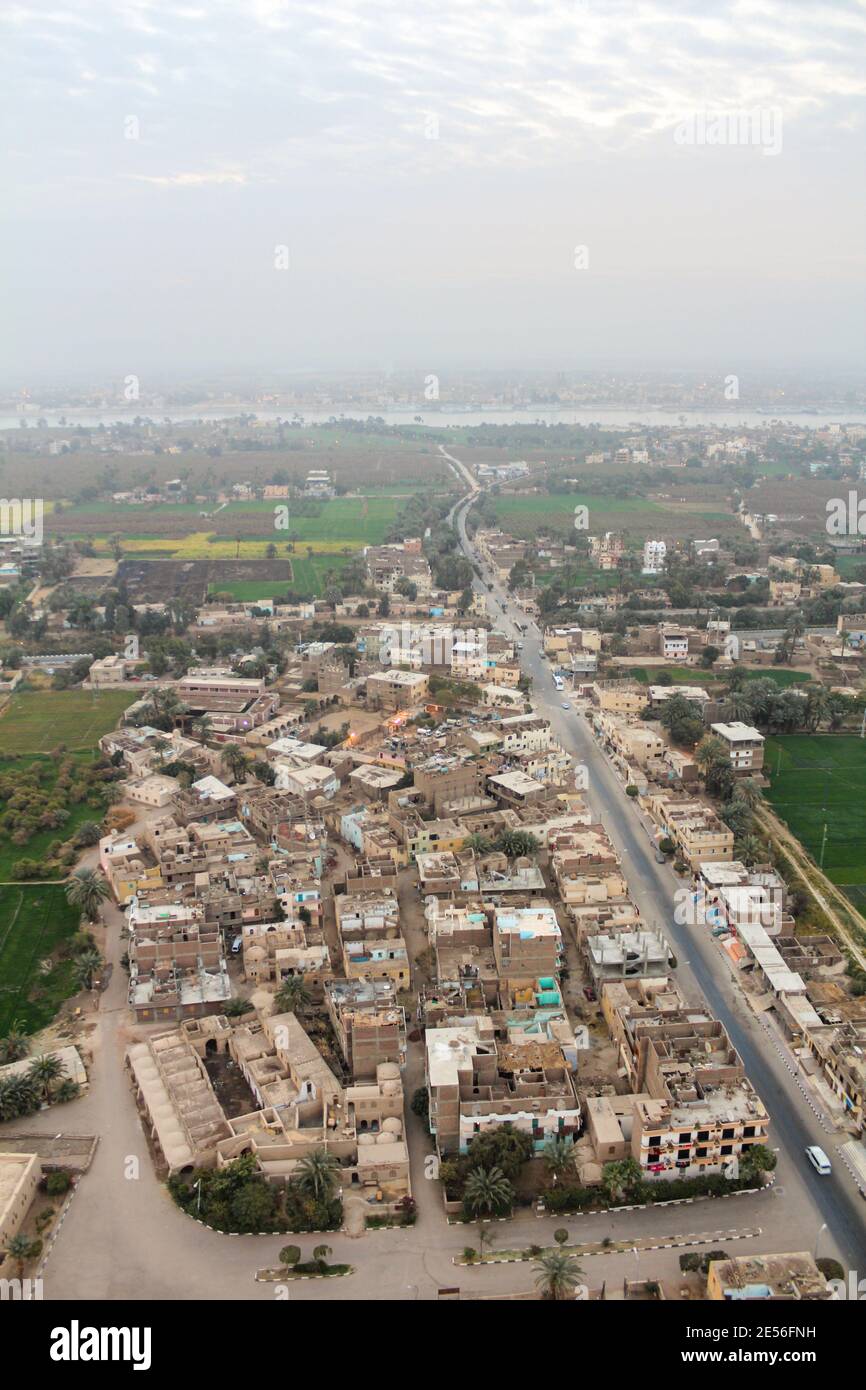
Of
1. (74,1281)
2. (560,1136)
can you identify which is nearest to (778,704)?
(560,1136)

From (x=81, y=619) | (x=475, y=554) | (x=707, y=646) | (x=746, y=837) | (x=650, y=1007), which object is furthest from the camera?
(x=475, y=554)

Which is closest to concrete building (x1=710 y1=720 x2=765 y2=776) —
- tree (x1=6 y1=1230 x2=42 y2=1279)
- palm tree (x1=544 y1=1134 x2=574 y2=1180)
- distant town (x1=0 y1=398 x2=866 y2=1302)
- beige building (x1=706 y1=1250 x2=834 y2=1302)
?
distant town (x1=0 y1=398 x2=866 y2=1302)

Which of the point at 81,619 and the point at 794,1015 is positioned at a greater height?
the point at 81,619

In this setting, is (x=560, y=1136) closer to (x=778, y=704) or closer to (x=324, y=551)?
(x=778, y=704)

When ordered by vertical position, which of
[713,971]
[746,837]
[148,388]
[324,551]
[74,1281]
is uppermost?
[148,388]

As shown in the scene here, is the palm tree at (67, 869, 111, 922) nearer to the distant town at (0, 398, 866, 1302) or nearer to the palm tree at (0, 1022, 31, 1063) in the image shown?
the distant town at (0, 398, 866, 1302)

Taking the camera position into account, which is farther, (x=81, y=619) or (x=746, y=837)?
(x=81, y=619)
